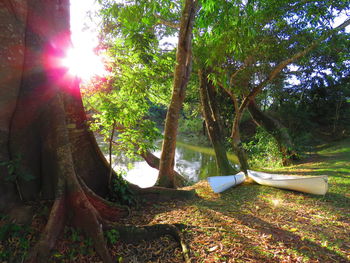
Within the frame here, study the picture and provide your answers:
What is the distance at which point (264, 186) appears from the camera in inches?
197

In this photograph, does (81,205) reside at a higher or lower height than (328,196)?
higher

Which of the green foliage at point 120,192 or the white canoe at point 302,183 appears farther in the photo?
the white canoe at point 302,183

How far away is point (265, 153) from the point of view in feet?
34.8

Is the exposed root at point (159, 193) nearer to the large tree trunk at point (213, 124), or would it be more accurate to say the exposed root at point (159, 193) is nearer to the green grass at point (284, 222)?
the green grass at point (284, 222)

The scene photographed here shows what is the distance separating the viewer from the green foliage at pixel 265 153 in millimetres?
9922

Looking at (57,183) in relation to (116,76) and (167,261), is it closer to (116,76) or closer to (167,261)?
(167,261)

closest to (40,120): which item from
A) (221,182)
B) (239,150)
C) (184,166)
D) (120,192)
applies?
(120,192)

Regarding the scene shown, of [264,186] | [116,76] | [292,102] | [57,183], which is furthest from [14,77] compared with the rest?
[292,102]

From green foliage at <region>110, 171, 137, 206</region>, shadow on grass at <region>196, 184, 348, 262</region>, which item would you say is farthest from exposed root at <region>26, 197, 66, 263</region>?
shadow on grass at <region>196, 184, 348, 262</region>

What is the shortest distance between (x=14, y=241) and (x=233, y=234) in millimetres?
2334

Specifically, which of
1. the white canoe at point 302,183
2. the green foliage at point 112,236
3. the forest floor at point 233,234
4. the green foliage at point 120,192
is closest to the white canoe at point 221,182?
the white canoe at point 302,183

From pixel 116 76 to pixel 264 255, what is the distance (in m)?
3.84

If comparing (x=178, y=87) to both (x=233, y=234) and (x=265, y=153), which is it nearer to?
(x=233, y=234)

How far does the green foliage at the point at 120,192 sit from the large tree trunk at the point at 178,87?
141 centimetres
